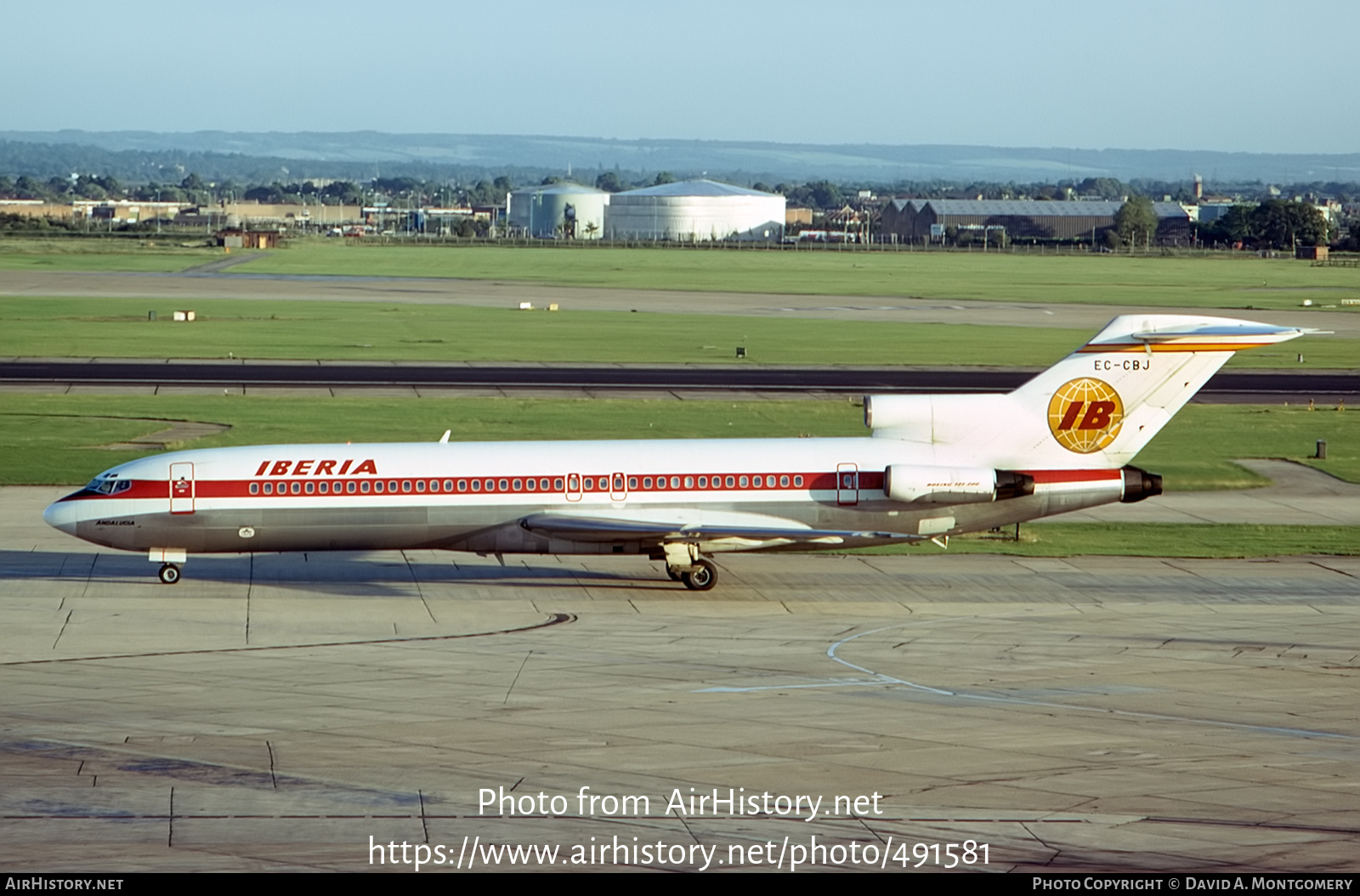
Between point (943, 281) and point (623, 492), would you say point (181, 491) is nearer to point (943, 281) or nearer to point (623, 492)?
point (623, 492)

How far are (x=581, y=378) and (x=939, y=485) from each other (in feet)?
143

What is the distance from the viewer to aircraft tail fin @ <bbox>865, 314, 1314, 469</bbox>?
123ft

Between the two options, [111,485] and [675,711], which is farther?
[111,485]

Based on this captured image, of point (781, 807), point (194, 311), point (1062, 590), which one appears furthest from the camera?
point (194, 311)

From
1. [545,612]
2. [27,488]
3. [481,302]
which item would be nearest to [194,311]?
[481,302]

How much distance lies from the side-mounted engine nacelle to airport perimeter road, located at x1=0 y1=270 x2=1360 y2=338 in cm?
8020

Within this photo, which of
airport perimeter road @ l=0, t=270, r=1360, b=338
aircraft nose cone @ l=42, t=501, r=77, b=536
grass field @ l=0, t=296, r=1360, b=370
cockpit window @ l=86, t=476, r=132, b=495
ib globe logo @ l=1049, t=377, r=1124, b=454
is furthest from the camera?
airport perimeter road @ l=0, t=270, r=1360, b=338

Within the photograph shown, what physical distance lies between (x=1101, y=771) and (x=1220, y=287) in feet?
505

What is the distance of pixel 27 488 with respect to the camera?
4850cm

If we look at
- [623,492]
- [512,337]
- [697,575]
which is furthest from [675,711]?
[512,337]

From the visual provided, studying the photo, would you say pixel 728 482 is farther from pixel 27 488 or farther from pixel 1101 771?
pixel 27 488

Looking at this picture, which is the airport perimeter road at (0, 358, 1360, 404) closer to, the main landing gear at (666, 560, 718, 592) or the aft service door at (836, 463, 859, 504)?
the main landing gear at (666, 560, 718, 592)

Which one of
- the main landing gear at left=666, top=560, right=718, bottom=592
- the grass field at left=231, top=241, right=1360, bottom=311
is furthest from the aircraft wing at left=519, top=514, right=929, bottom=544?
the grass field at left=231, top=241, right=1360, bottom=311

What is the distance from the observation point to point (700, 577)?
121ft
